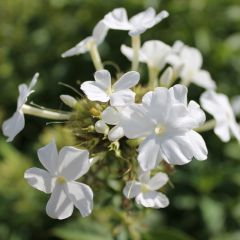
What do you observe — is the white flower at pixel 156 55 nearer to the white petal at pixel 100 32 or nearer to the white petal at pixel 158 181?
the white petal at pixel 100 32

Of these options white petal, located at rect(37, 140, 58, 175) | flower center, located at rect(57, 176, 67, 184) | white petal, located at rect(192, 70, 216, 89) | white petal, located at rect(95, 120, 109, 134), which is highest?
white petal, located at rect(37, 140, 58, 175)

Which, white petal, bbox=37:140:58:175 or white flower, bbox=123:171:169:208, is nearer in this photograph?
white petal, bbox=37:140:58:175

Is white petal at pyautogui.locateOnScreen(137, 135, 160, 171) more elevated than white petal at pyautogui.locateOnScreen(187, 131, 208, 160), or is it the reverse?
white petal at pyautogui.locateOnScreen(137, 135, 160, 171)

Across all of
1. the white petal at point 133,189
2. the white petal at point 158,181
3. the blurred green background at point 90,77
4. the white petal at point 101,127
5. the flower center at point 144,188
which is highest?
the white petal at point 101,127

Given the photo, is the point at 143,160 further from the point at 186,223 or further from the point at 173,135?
the point at 186,223

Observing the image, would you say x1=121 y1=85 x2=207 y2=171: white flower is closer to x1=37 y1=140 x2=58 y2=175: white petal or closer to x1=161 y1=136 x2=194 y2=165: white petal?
x1=161 y1=136 x2=194 y2=165: white petal

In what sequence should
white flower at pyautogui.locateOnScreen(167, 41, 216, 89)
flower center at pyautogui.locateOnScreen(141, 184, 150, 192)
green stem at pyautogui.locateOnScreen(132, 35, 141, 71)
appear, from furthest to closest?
white flower at pyautogui.locateOnScreen(167, 41, 216, 89) < green stem at pyautogui.locateOnScreen(132, 35, 141, 71) < flower center at pyautogui.locateOnScreen(141, 184, 150, 192)

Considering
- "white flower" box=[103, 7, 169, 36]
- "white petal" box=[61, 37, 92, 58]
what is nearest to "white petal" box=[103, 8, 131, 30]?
"white flower" box=[103, 7, 169, 36]

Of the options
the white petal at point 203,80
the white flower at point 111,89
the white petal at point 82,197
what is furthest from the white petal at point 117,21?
the white petal at point 82,197
